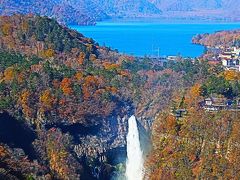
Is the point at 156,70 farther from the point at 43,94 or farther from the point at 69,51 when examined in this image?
the point at 43,94

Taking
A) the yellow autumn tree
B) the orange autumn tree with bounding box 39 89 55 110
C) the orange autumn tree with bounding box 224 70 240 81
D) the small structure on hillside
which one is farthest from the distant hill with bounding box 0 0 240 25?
the small structure on hillside

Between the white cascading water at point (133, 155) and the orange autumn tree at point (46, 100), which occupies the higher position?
the orange autumn tree at point (46, 100)

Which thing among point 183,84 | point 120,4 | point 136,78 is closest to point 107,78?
point 136,78

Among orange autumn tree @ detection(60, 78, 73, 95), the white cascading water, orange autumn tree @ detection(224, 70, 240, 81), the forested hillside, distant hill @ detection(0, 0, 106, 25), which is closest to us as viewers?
the forested hillside

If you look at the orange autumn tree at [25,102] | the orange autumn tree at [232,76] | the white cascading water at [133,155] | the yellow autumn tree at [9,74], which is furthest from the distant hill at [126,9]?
the white cascading water at [133,155]

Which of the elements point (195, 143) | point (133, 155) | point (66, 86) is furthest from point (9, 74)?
point (195, 143)

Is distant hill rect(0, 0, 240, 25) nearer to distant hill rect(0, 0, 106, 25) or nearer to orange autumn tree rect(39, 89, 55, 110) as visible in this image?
distant hill rect(0, 0, 106, 25)

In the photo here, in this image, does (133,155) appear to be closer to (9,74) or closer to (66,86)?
(66,86)

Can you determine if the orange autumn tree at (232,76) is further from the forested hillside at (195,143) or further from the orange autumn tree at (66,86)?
the orange autumn tree at (66,86)
